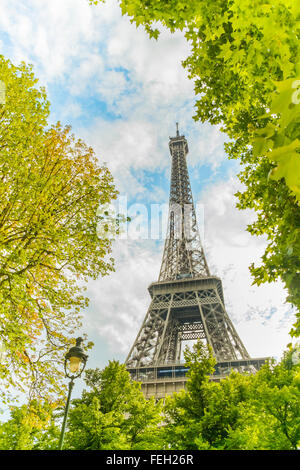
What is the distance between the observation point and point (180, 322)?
48.2 meters

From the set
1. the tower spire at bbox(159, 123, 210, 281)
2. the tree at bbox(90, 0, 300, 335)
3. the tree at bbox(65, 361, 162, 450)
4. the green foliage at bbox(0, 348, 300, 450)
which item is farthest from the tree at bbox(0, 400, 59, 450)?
the tower spire at bbox(159, 123, 210, 281)

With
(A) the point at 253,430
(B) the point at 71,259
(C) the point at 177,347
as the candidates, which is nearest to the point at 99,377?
(A) the point at 253,430

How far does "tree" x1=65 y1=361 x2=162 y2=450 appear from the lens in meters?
13.5

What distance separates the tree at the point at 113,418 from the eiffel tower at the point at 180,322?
1568 centimetres

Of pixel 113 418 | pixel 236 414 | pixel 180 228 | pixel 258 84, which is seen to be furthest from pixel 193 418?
pixel 180 228

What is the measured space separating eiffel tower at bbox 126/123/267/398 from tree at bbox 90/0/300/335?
95.2 feet

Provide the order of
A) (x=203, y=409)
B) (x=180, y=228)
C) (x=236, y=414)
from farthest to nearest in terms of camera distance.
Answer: (x=180, y=228), (x=203, y=409), (x=236, y=414)

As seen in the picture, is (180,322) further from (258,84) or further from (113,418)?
(258,84)

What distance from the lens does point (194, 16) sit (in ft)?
17.1

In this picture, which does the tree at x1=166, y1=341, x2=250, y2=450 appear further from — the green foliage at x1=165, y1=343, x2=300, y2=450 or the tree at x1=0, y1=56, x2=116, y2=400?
the tree at x1=0, y1=56, x2=116, y2=400

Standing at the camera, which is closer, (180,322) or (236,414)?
(236,414)

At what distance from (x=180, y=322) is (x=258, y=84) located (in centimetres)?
4596

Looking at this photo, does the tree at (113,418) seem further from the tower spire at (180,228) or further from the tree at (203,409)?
the tower spire at (180,228)

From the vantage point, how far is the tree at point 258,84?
1.71 metres
